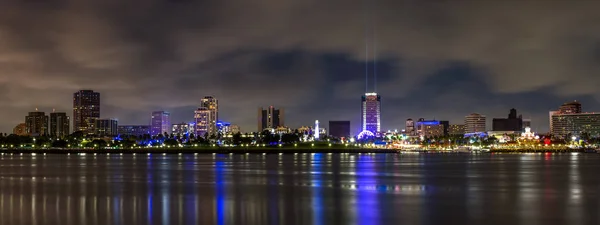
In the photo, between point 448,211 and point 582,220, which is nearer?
point 582,220

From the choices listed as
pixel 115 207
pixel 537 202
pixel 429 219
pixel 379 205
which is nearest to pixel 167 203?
pixel 115 207

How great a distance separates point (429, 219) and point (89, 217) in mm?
14575

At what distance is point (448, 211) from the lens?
3203cm

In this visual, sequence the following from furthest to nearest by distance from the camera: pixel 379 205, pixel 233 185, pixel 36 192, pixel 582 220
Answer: pixel 233 185
pixel 36 192
pixel 379 205
pixel 582 220

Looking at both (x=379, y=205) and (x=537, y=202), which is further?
(x=537, y=202)

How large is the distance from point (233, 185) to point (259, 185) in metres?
1.91

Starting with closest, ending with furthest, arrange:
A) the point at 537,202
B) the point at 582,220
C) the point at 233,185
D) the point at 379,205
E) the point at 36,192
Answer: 1. the point at 582,220
2. the point at 379,205
3. the point at 537,202
4. the point at 36,192
5. the point at 233,185

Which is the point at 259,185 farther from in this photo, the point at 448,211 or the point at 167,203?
the point at 448,211

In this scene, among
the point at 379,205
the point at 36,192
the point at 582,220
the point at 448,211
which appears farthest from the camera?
the point at 36,192

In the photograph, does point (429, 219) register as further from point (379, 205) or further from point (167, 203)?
point (167, 203)

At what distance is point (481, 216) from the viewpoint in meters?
30.1

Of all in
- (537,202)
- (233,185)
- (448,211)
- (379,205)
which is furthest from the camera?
(233,185)

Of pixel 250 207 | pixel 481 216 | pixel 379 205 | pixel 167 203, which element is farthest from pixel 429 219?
pixel 167 203

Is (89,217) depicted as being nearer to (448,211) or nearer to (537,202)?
(448,211)
